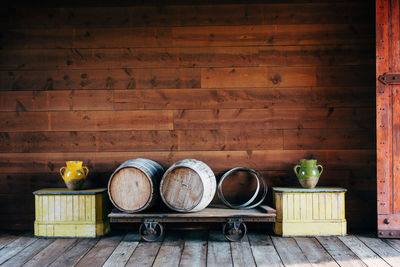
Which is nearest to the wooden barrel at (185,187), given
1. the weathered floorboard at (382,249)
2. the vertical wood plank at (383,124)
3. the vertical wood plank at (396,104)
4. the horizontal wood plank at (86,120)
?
the horizontal wood plank at (86,120)

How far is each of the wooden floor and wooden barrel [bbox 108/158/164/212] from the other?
0.39 metres

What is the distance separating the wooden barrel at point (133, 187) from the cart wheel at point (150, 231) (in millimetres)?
186

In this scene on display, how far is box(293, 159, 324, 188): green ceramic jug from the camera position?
374cm

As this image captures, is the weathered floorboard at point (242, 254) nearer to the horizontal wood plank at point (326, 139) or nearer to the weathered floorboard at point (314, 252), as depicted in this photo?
the weathered floorboard at point (314, 252)

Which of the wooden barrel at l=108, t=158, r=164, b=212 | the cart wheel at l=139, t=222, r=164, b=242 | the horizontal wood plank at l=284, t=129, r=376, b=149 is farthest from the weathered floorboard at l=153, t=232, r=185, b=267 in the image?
the horizontal wood plank at l=284, t=129, r=376, b=149

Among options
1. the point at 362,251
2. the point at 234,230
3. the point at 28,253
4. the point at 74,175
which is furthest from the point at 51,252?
the point at 362,251

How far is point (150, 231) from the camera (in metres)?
3.51

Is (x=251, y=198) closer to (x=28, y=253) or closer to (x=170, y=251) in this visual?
(x=170, y=251)

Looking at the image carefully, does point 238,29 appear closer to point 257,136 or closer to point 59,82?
point 257,136

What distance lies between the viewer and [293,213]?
369 cm

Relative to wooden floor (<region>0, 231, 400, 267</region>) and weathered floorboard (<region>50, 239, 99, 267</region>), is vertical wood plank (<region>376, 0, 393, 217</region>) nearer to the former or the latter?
wooden floor (<region>0, 231, 400, 267</region>)

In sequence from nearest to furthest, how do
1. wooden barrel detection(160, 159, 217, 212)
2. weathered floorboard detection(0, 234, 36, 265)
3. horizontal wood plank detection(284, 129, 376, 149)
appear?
weathered floorboard detection(0, 234, 36, 265), wooden barrel detection(160, 159, 217, 212), horizontal wood plank detection(284, 129, 376, 149)

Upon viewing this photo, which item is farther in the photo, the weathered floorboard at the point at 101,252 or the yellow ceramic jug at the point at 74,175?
the yellow ceramic jug at the point at 74,175

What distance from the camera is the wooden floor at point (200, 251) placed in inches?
118
